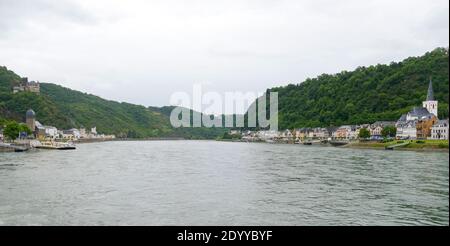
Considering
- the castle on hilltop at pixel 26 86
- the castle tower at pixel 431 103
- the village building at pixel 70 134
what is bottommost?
the village building at pixel 70 134

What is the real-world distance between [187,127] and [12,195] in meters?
148

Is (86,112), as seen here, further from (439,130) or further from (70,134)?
(439,130)

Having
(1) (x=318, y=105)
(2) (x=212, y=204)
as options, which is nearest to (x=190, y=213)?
(2) (x=212, y=204)

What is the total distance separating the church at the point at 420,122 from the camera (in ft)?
204

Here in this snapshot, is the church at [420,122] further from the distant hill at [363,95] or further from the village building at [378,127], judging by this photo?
the village building at [378,127]

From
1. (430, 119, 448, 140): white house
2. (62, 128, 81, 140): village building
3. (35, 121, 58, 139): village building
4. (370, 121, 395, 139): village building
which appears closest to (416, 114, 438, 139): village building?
(430, 119, 448, 140): white house

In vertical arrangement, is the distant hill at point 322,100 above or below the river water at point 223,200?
above

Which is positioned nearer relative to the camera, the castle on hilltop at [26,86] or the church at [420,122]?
the church at [420,122]

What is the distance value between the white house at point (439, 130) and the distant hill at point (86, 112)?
7869 centimetres

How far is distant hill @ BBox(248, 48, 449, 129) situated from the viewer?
8306cm

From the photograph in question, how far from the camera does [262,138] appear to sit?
116 metres

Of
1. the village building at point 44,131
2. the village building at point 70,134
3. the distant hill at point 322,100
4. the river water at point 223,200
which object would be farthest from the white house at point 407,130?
the village building at point 70,134

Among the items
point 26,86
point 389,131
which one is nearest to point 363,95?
point 389,131

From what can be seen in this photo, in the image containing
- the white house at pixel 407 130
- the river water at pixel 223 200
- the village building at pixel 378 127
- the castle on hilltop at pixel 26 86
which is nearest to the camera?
the river water at pixel 223 200
